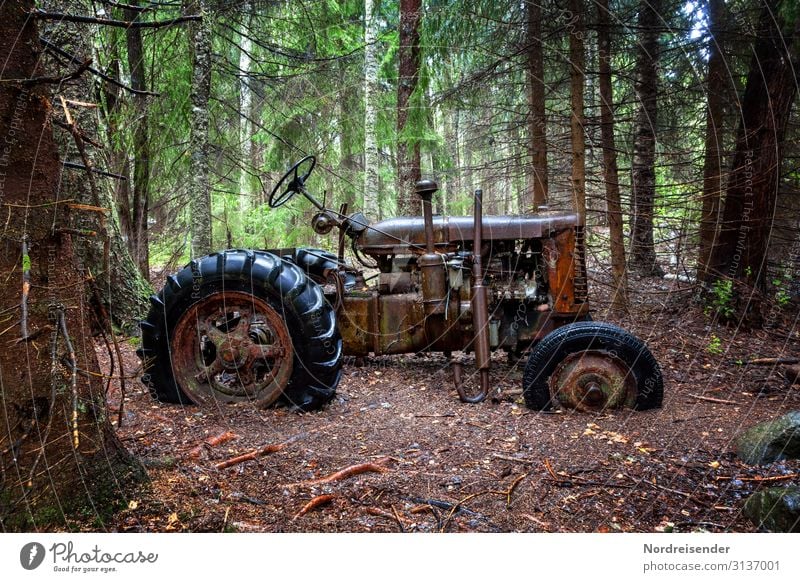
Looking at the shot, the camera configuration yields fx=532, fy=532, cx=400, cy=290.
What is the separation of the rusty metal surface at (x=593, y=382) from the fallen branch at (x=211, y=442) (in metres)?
1.89

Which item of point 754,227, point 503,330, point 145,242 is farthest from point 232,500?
point 145,242

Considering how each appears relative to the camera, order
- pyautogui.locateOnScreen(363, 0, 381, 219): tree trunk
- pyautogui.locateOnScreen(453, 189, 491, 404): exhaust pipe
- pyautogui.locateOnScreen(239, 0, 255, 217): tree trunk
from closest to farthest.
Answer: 1. pyautogui.locateOnScreen(453, 189, 491, 404): exhaust pipe
2. pyautogui.locateOnScreen(239, 0, 255, 217): tree trunk
3. pyautogui.locateOnScreen(363, 0, 381, 219): tree trunk

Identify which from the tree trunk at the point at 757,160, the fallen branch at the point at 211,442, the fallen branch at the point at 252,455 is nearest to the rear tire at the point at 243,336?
the fallen branch at the point at 211,442

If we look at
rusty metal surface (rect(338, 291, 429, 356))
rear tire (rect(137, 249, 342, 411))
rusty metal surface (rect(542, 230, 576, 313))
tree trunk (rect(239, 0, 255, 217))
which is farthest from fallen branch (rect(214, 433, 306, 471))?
tree trunk (rect(239, 0, 255, 217))

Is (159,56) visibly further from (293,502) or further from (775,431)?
(775,431)

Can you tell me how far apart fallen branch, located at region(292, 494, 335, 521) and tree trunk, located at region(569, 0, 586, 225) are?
9.84 ft

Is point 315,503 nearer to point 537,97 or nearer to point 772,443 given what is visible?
point 772,443

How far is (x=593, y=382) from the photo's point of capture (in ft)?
10.5

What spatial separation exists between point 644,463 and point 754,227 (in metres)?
3.92

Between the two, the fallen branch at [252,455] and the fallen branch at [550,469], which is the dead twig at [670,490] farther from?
the fallen branch at [252,455]

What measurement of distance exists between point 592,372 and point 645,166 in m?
2.33

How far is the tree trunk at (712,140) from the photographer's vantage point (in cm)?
331

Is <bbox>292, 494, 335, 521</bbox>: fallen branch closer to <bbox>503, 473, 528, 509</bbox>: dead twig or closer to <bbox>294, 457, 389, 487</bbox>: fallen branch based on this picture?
<bbox>294, 457, 389, 487</bbox>: fallen branch

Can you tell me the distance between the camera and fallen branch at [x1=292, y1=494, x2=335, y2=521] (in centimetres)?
180
